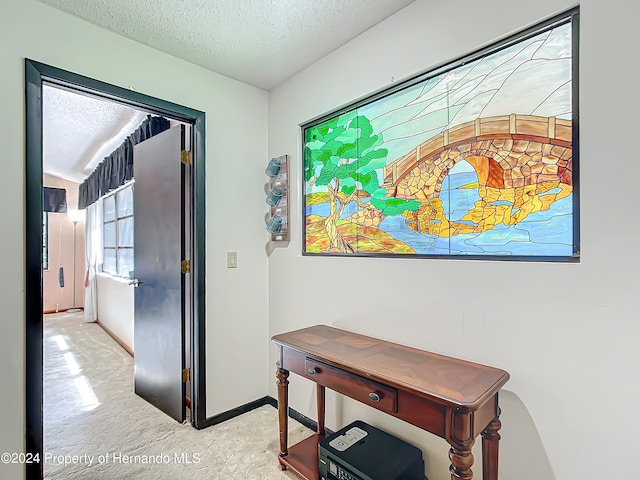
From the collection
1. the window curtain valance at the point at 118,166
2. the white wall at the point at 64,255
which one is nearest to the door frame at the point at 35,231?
the window curtain valance at the point at 118,166

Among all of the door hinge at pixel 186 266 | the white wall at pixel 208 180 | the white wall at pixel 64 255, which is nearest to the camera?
the white wall at pixel 208 180

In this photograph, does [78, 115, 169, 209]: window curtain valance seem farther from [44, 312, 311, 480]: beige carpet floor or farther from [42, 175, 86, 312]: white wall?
[44, 312, 311, 480]: beige carpet floor

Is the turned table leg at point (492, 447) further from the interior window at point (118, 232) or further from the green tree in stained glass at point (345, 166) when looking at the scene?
the interior window at point (118, 232)

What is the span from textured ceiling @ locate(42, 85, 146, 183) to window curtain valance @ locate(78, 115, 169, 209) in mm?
99

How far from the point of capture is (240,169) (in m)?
2.46

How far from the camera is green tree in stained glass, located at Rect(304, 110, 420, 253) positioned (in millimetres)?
1835

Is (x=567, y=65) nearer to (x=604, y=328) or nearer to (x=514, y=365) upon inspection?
(x=604, y=328)

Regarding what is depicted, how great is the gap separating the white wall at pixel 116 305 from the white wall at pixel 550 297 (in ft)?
10.5

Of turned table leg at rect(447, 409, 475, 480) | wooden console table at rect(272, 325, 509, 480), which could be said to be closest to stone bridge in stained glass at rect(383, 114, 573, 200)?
wooden console table at rect(272, 325, 509, 480)

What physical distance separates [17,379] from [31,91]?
140 cm

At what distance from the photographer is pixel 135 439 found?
209 cm

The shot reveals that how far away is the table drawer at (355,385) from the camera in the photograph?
1.27 metres

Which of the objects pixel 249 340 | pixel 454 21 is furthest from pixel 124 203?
pixel 454 21

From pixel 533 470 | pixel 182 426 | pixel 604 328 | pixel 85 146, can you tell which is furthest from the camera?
pixel 85 146
